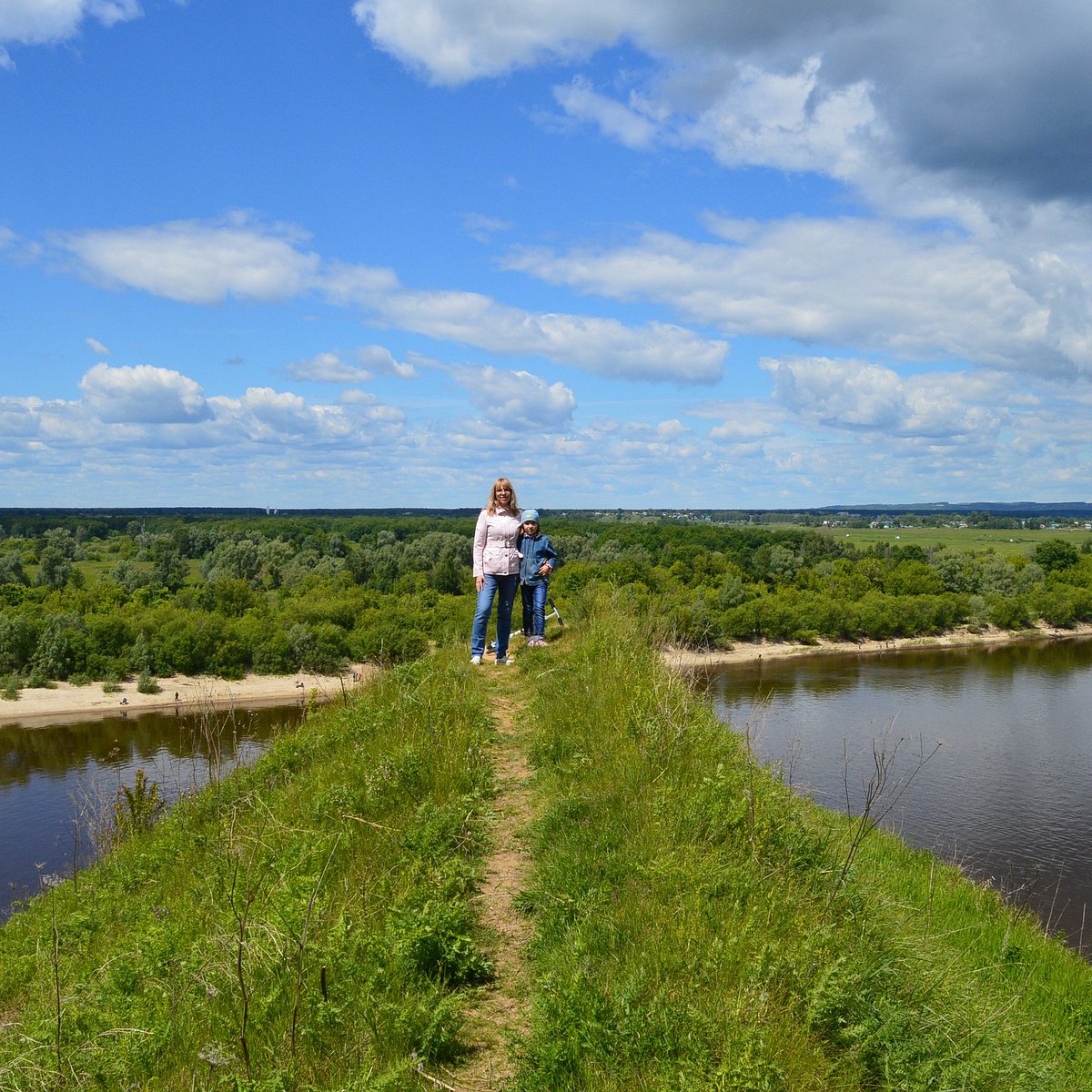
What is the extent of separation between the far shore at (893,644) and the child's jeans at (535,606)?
5599 centimetres

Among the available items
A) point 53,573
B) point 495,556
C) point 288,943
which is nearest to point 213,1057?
point 288,943

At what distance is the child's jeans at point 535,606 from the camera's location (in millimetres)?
10336

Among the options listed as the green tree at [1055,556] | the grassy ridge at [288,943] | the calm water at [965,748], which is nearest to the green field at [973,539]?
the green tree at [1055,556]

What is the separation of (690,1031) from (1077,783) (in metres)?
32.6

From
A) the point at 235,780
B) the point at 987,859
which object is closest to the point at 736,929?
the point at 235,780

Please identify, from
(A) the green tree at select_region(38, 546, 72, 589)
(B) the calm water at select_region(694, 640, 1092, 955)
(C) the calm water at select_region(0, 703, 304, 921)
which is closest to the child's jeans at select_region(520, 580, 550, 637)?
(B) the calm water at select_region(694, 640, 1092, 955)

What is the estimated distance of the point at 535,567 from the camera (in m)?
10.1

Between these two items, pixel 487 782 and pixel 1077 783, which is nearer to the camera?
pixel 487 782

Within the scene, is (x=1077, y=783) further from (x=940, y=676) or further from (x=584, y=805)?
(x=584, y=805)

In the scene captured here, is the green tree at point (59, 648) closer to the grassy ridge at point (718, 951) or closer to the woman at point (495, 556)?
the woman at point (495, 556)

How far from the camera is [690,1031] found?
3104mm

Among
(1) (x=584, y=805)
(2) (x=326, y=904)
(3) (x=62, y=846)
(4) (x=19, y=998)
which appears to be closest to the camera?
(2) (x=326, y=904)

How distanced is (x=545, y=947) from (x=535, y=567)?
654 centimetres

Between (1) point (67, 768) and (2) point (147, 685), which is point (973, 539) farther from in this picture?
(1) point (67, 768)
